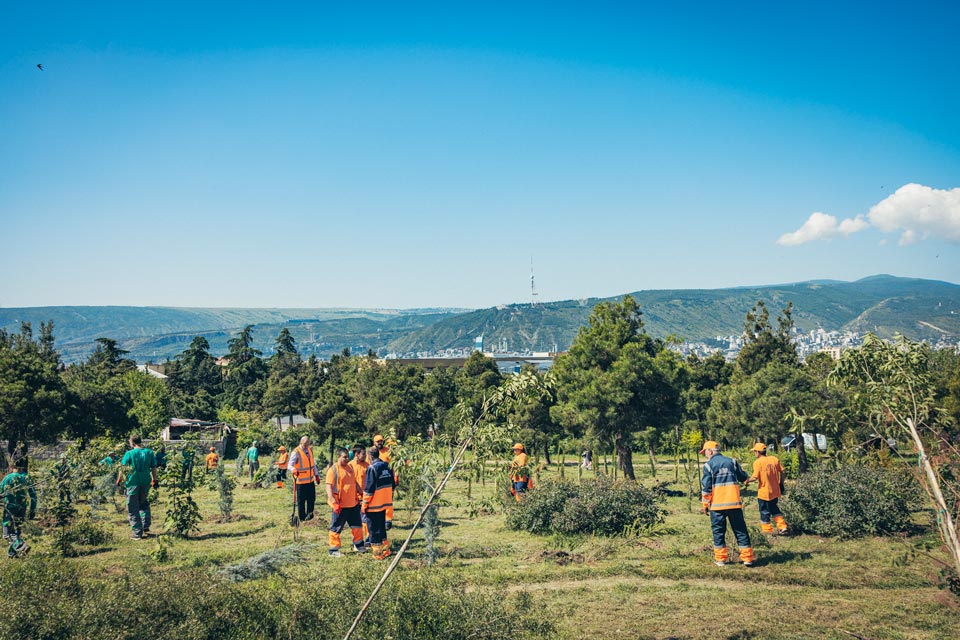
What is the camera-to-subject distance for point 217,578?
264 inches

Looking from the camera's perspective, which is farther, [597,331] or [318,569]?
[597,331]

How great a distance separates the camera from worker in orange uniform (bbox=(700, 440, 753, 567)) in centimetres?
926

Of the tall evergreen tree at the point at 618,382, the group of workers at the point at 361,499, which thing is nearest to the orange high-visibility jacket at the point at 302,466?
the group of workers at the point at 361,499

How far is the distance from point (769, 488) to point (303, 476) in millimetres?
8918

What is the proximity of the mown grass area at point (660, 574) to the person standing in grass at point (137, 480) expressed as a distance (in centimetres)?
47

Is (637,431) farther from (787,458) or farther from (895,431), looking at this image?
(895,431)

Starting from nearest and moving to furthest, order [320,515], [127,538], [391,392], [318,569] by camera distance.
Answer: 1. [318,569]
2. [127,538]
3. [320,515]
4. [391,392]

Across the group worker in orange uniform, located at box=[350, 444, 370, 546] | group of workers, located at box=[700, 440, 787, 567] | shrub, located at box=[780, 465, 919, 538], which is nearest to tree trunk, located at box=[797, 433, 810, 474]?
shrub, located at box=[780, 465, 919, 538]

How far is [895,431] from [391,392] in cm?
2636

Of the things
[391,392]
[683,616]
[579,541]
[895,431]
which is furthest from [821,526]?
[391,392]

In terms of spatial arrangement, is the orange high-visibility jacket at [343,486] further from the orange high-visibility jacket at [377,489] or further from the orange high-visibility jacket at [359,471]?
the orange high-visibility jacket at [377,489]

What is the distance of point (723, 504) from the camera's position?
946 centimetres

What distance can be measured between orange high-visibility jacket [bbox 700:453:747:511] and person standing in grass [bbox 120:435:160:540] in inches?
400

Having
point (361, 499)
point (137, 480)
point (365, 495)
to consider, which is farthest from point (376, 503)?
point (137, 480)
